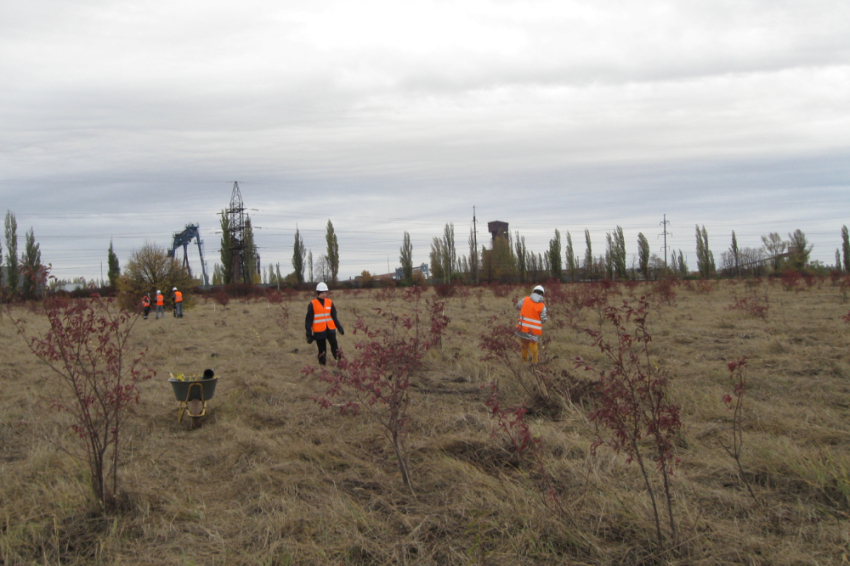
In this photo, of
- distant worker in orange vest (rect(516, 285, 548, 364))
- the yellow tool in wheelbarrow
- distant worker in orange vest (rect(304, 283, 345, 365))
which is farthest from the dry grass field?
distant worker in orange vest (rect(304, 283, 345, 365))

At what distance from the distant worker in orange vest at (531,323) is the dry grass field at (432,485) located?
1356 millimetres

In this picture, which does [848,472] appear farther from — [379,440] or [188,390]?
[188,390]

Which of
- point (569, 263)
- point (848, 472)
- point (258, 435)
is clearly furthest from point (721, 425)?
point (569, 263)

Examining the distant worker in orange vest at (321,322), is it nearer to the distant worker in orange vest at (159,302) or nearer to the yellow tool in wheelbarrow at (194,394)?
the yellow tool in wheelbarrow at (194,394)

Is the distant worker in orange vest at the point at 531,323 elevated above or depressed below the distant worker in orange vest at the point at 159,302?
below

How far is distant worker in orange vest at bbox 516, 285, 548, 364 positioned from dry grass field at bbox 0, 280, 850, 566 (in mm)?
1356

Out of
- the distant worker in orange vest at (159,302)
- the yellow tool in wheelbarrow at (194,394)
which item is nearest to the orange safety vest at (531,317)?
the yellow tool in wheelbarrow at (194,394)

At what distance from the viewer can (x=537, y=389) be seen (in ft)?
20.1

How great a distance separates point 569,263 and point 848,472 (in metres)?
64.4

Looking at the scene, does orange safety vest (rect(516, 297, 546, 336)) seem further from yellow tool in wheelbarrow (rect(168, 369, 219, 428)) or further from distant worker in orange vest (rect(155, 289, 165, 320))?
distant worker in orange vest (rect(155, 289, 165, 320))

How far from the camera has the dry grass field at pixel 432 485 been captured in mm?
2947

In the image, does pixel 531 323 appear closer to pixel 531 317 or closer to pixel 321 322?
pixel 531 317

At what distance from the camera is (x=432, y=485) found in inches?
151

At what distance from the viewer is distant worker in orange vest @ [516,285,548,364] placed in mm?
8312
